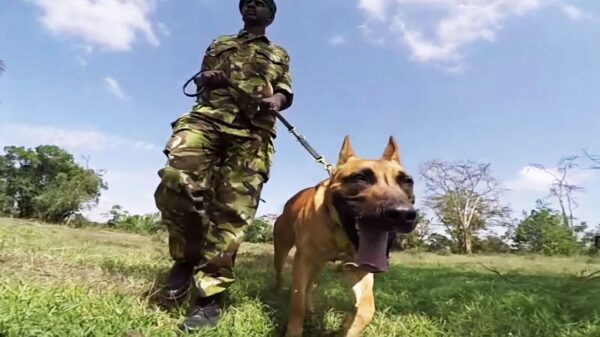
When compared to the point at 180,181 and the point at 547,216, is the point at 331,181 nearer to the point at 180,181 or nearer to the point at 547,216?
the point at 180,181

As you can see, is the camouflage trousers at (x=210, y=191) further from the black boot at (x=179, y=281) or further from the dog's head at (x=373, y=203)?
the dog's head at (x=373, y=203)

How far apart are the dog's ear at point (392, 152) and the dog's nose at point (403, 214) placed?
3.20 feet

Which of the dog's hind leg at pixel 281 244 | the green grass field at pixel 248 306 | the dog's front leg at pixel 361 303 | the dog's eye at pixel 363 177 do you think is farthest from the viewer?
the dog's hind leg at pixel 281 244

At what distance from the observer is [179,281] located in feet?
12.5

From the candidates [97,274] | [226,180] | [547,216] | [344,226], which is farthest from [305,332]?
[547,216]

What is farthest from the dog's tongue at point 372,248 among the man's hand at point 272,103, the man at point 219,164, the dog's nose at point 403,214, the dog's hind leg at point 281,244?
the dog's hind leg at point 281,244

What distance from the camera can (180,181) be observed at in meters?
3.57

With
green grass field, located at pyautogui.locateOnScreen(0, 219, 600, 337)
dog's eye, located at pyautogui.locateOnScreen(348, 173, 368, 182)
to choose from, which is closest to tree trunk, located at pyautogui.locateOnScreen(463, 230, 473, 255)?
green grass field, located at pyautogui.locateOnScreen(0, 219, 600, 337)

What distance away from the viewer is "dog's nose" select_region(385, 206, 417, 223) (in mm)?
2701

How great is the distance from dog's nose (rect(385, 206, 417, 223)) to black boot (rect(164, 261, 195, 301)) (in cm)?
171

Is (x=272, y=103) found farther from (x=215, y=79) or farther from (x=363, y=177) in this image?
(x=363, y=177)

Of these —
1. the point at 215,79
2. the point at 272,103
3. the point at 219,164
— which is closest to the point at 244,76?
the point at 215,79

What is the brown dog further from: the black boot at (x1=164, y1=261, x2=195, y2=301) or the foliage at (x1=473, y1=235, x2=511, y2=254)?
the foliage at (x1=473, y1=235, x2=511, y2=254)

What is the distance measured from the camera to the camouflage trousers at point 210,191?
11.7 feet
